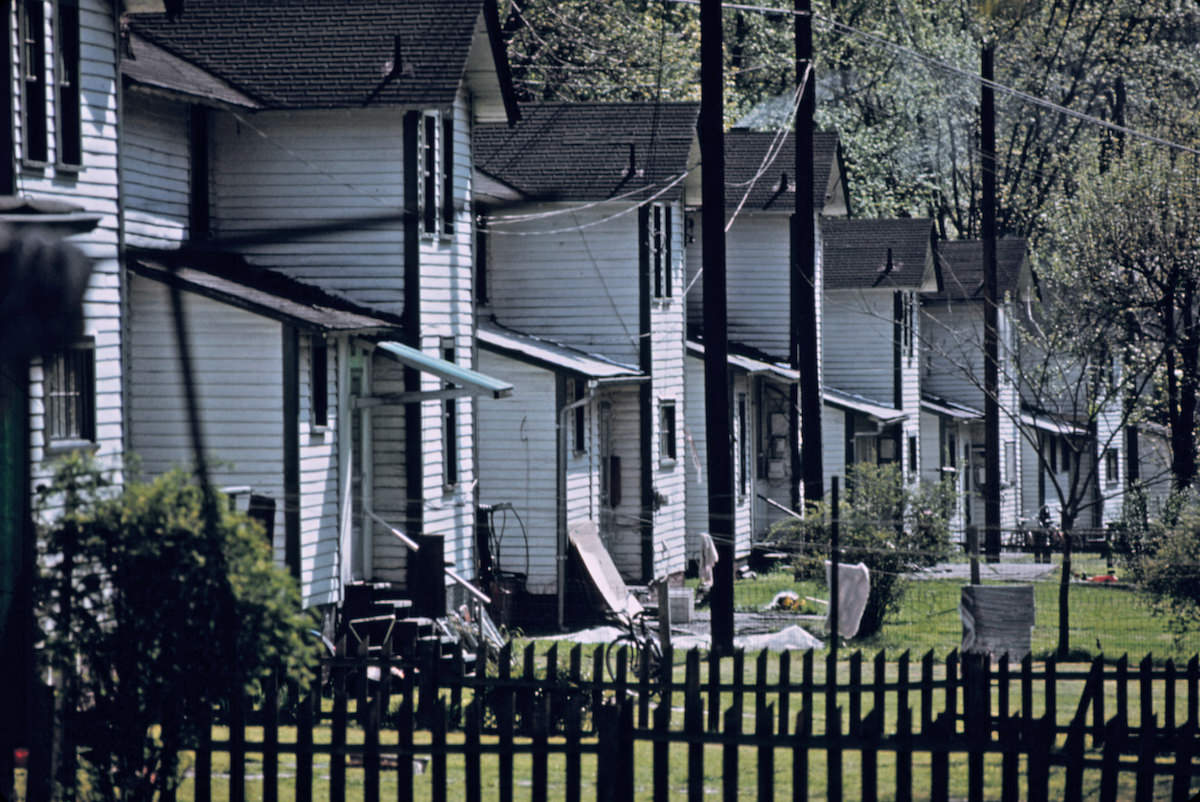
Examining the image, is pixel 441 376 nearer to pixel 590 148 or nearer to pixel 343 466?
pixel 343 466

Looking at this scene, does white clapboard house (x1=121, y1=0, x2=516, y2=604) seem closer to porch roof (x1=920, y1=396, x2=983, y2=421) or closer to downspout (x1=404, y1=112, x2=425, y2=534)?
downspout (x1=404, y1=112, x2=425, y2=534)

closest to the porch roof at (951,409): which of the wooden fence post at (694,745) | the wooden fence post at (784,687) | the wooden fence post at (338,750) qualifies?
the wooden fence post at (784,687)

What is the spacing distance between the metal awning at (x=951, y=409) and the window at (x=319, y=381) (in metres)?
26.5

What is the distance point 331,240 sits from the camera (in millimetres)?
19469

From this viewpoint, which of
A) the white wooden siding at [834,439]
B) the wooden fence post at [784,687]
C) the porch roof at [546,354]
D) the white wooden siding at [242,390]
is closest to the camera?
the wooden fence post at [784,687]

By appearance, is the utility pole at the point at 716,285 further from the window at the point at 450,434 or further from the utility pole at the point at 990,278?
the utility pole at the point at 990,278

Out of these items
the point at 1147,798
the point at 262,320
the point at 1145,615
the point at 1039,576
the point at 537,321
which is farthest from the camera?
the point at 1039,576

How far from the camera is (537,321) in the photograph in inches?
1065

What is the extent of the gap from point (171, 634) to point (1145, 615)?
18.3 metres

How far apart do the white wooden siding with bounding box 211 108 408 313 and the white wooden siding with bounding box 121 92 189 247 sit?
0.88 metres

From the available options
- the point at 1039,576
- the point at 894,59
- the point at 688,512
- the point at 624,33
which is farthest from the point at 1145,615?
the point at 894,59

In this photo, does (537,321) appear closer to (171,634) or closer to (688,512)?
(688,512)

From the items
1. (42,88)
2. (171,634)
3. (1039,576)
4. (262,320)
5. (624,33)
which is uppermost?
(624,33)

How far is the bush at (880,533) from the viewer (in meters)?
21.9
